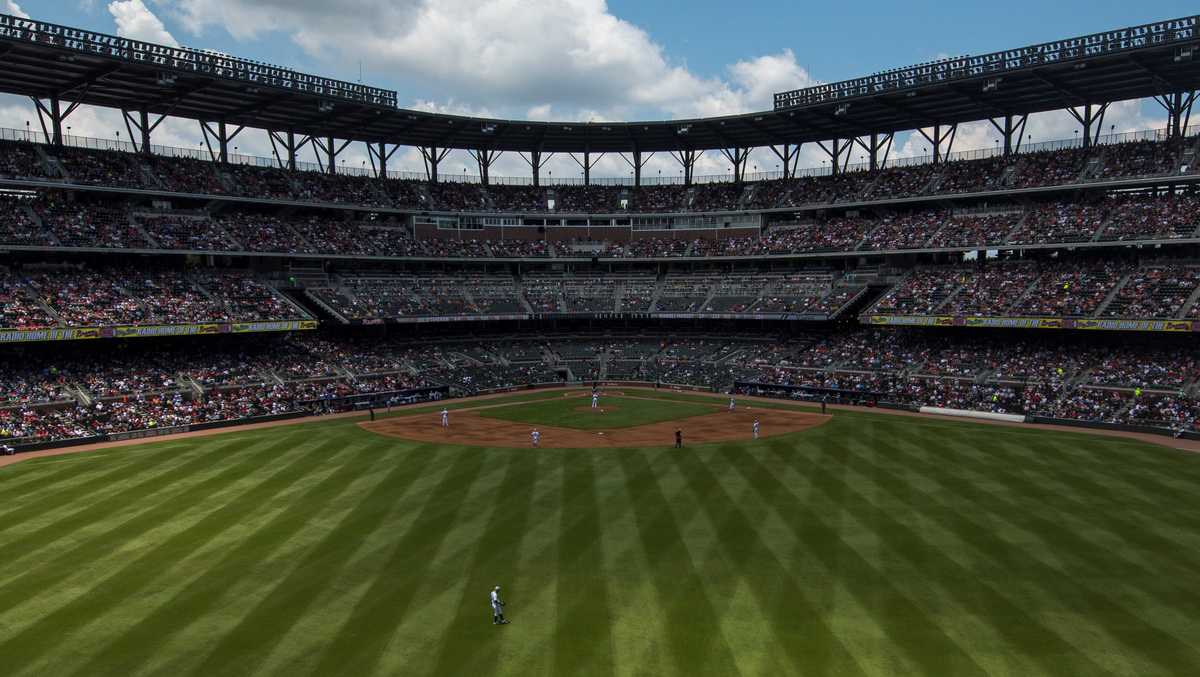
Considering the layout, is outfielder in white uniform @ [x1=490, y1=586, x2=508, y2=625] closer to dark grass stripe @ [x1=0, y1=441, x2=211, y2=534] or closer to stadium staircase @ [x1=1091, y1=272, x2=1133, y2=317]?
dark grass stripe @ [x1=0, y1=441, x2=211, y2=534]

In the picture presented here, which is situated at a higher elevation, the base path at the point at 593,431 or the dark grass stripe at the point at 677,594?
the base path at the point at 593,431

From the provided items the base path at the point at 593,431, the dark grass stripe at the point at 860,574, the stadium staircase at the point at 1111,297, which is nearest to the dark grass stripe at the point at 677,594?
the dark grass stripe at the point at 860,574

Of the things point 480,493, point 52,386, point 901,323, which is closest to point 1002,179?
point 901,323

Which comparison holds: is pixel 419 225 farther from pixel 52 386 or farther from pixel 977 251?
pixel 977 251

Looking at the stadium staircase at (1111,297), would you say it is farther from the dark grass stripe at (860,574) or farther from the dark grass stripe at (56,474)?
the dark grass stripe at (56,474)

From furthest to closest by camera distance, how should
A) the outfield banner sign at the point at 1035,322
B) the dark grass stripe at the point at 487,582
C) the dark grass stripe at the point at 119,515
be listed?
the outfield banner sign at the point at 1035,322 < the dark grass stripe at the point at 119,515 < the dark grass stripe at the point at 487,582
